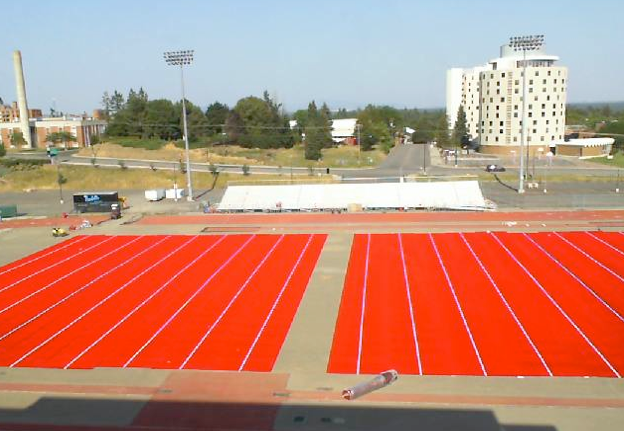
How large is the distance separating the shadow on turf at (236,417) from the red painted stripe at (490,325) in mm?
2575

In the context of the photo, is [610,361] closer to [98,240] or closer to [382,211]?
[382,211]

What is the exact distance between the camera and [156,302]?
67.7 ft

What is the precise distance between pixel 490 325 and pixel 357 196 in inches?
858

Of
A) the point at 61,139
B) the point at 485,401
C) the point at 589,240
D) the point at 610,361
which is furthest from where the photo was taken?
the point at 61,139

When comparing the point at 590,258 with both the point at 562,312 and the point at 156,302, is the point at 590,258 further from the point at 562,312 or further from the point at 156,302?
the point at 156,302

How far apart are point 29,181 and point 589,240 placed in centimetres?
4788

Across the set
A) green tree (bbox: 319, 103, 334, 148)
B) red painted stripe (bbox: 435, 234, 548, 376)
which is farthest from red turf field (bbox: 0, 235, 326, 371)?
green tree (bbox: 319, 103, 334, 148)

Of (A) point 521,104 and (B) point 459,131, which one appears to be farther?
(B) point 459,131

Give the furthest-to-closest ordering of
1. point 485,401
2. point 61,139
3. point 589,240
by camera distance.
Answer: point 61,139
point 589,240
point 485,401

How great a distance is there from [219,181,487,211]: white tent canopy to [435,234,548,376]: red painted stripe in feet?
40.8

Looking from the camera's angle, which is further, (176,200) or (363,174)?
(363,174)

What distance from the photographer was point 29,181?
177 ft

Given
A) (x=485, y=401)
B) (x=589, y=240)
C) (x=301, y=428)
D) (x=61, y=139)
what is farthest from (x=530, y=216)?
(x=61, y=139)

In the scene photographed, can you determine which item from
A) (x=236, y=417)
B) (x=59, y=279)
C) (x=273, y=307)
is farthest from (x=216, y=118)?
(x=236, y=417)
